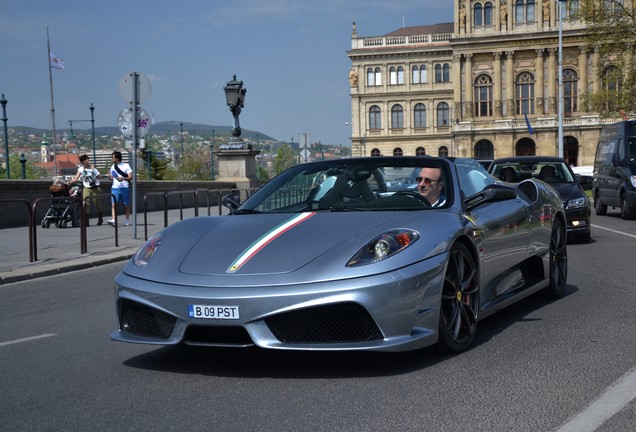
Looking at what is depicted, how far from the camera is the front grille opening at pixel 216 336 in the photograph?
5102 millimetres

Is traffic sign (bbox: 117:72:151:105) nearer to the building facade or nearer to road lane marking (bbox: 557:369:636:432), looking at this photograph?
road lane marking (bbox: 557:369:636:432)

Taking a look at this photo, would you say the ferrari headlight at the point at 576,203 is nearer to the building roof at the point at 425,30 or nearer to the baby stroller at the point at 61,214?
the baby stroller at the point at 61,214

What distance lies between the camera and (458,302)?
229 inches

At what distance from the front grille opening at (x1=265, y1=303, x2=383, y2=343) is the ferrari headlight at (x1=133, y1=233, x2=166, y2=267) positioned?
3.65 ft

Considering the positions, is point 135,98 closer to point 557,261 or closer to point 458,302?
point 557,261

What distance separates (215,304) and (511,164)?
12.9 metres

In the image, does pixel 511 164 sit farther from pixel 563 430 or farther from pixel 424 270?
pixel 563 430

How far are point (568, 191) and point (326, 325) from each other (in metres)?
11.1

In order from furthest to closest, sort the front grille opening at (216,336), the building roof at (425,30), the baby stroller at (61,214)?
the building roof at (425,30)
the baby stroller at (61,214)
the front grille opening at (216,336)

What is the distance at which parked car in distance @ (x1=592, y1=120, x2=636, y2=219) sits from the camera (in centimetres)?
2281

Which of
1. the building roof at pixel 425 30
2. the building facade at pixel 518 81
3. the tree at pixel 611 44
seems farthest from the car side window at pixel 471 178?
the building roof at pixel 425 30

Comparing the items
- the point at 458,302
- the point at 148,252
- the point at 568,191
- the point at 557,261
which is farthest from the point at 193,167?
the point at 458,302

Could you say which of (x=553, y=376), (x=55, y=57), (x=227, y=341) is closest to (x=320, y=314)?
(x=227, y=341)

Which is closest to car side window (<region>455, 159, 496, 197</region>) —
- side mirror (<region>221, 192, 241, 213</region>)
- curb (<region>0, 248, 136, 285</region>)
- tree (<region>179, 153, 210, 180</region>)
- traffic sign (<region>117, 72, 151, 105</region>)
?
side mirror (<region>221, 192, 241, 213</region>)
